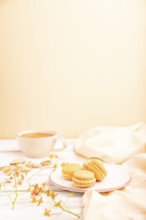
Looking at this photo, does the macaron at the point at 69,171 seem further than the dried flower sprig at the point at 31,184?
Yes

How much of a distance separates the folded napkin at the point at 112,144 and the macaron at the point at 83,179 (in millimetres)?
246

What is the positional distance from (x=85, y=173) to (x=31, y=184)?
0.47 feet

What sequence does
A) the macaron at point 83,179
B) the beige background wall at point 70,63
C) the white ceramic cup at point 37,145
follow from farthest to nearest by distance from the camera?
the beige background wall at point 70,63
the white ceramic cup at point 37,145
the macaron at point 83,179

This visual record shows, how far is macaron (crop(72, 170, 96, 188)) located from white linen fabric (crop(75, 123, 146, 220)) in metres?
0.03

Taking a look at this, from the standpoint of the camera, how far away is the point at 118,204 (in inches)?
25.4

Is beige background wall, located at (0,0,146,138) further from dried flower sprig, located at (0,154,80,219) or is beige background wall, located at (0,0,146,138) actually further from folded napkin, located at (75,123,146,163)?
dried flower sprig, located at (0,154,80,219)

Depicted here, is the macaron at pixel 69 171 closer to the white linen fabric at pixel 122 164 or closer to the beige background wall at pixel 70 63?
the white linen fabric at pixel 122 164

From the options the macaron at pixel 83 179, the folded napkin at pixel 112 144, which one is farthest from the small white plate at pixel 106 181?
the folded napkin at pixel 112 144

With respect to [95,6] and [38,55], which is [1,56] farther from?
[95,6]

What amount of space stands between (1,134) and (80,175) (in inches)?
26.1

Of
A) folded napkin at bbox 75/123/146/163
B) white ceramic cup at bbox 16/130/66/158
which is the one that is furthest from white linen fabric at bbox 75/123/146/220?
white ceramic cup at bbox 16/130/66/158

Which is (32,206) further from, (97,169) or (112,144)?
(112,144)

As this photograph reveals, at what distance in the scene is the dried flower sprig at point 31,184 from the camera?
2.13 ft

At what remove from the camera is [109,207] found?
0.62m
